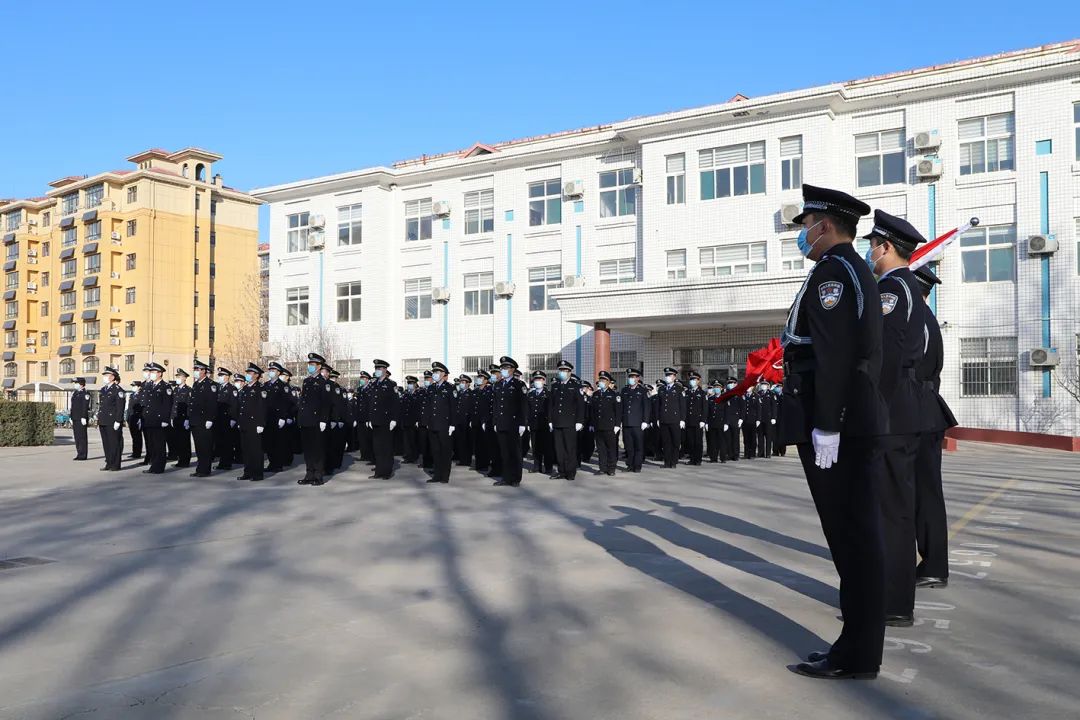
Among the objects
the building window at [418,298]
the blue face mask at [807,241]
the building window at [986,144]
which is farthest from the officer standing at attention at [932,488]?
the building window at [418,298]

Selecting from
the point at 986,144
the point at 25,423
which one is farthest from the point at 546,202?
the point at 25,423

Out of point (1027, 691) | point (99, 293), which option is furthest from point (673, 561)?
point (99, 293)

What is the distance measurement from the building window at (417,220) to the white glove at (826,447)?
107 feet

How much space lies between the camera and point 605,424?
1580 cm

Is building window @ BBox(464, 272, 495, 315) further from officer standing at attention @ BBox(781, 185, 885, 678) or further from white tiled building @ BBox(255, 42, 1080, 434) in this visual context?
officer standing at attention @ BBox(781, 185, 885, 678)

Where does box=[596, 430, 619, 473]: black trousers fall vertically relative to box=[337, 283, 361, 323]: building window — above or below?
below

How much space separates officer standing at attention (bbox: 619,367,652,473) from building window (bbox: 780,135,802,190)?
13173 millimetres

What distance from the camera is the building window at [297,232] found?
125 feet

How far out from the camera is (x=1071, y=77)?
81.6 feet

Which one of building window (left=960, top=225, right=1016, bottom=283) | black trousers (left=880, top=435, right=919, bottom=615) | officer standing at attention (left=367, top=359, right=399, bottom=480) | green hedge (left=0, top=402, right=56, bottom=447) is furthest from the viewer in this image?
building window (left=960, top=225, right=1016, bottom=283)

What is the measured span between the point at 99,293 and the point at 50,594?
69431 mm

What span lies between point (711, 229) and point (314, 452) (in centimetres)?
1849

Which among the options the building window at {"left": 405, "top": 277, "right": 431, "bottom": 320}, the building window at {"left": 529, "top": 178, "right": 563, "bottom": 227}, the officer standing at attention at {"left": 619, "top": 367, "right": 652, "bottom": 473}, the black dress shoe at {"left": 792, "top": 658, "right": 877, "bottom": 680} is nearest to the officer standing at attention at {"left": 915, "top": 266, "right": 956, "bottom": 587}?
the black dress shoe at {"left": 792, "top": 658, "right": 877, "bottom": 680}

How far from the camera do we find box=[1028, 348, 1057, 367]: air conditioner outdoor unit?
2469 centimetres
